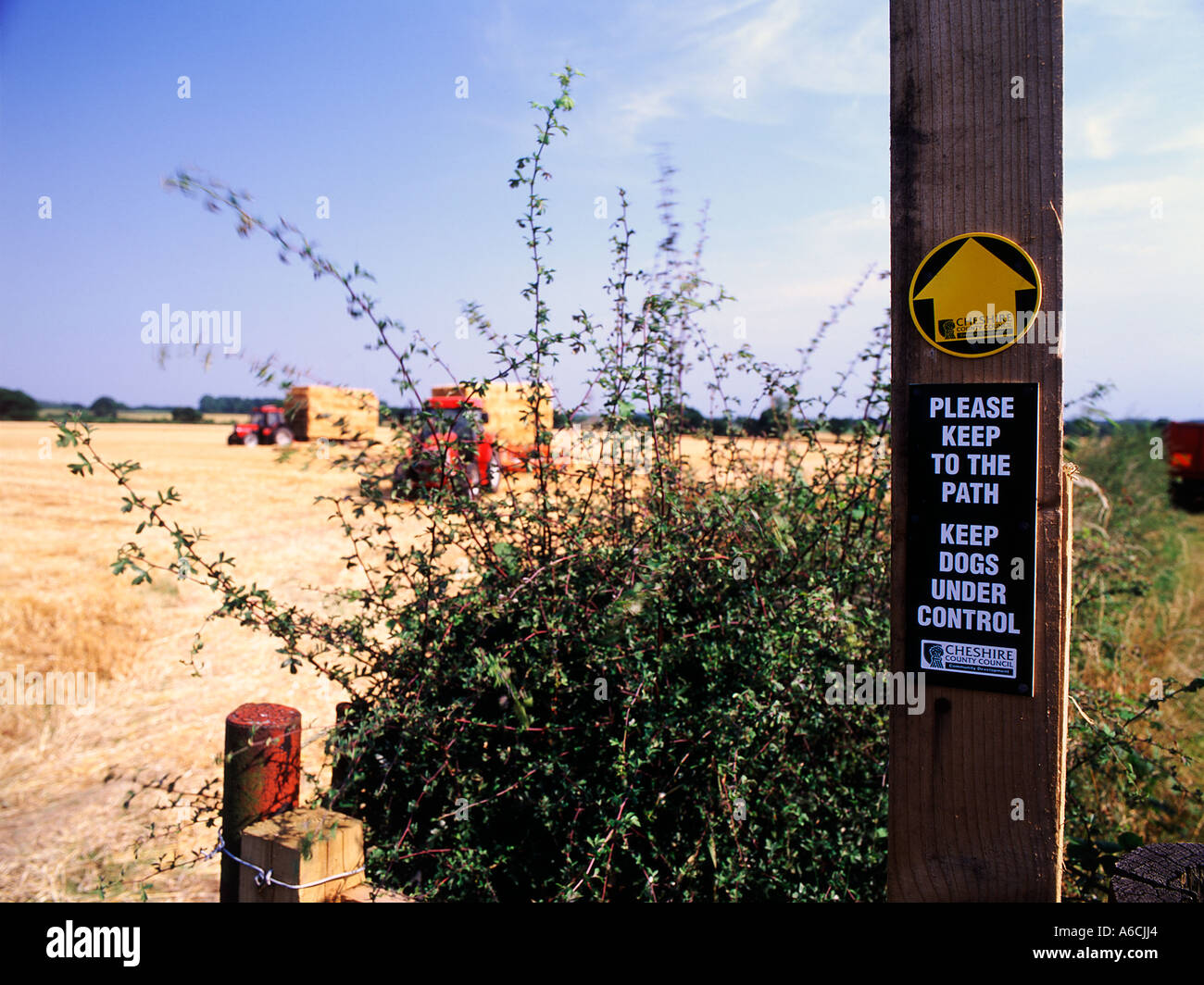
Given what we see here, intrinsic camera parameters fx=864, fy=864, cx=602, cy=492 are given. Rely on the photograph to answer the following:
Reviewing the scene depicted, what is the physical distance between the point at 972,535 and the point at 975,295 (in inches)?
20.3

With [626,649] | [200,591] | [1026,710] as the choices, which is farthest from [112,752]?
[1026,710]

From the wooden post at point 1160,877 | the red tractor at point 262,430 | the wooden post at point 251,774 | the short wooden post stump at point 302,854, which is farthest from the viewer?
the red tractor at point 262,430

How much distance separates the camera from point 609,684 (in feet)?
9.68

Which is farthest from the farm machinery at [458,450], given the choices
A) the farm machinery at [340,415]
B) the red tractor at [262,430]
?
the red tractor at [262,430]

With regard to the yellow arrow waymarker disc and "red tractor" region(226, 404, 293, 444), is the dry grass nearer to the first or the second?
the yellow arrow waymarker disc

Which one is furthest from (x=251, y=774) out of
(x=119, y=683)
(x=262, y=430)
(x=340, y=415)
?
(x=262, y=430)

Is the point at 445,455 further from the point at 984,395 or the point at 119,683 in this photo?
the point at 119,683

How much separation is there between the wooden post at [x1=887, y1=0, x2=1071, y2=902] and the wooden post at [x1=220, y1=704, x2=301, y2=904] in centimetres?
174

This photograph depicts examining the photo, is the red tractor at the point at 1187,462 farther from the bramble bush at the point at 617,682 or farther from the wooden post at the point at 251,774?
the wooden post at the point at 251,774

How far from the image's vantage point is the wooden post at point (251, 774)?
255 cm

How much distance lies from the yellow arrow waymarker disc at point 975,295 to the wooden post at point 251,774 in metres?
2.12

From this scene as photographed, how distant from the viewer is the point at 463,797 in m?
2.64

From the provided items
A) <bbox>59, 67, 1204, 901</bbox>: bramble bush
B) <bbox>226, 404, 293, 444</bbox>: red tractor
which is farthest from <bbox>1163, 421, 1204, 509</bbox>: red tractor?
<bbox>226, 404, 293, 444</bbox>: red tractor
